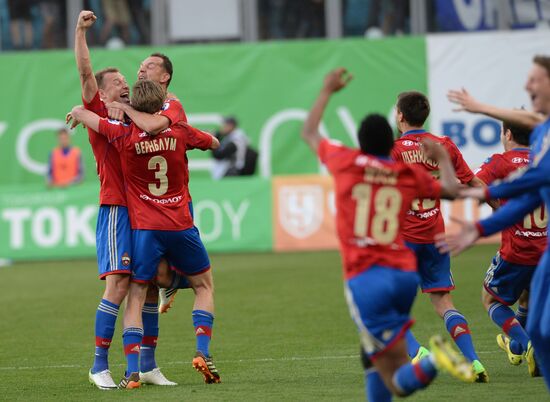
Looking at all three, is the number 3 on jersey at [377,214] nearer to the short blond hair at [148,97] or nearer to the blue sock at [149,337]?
the short blond hair at [148,97]

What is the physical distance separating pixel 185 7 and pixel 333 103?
4.24 metres

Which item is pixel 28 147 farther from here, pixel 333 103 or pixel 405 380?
pixel 405 380

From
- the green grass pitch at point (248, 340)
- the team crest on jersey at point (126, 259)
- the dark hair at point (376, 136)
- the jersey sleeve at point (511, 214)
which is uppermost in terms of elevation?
the dark hair at point (376, 136)

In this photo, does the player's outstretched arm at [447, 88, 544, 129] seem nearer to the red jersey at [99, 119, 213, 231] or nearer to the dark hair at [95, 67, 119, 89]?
the red jersey at [99, 119, 213, 231]

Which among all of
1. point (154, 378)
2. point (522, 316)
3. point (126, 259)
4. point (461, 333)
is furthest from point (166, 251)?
point (522, 316)

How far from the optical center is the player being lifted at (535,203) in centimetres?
669

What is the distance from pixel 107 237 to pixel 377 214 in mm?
2991

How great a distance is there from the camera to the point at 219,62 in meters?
23.3

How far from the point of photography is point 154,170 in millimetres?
8961

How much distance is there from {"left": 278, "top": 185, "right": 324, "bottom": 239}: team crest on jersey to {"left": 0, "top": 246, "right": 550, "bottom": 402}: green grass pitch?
1806 mm

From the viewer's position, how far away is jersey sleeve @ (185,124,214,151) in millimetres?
9094

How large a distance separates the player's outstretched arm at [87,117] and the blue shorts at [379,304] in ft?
9.80

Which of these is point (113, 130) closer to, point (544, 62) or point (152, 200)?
point (152, 200)

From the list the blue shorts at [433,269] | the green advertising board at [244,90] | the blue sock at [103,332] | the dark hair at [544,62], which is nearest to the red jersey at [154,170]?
the blue sock at [103,332]
